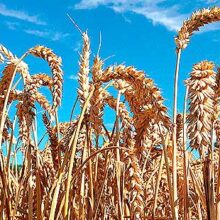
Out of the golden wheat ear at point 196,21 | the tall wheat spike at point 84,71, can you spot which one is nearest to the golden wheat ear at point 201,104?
the golden wheat ear at point 196,21

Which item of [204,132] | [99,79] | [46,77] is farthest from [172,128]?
[46,77]

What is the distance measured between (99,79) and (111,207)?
3.88ft

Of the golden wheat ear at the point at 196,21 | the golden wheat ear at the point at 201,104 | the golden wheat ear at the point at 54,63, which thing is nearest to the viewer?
the golden wheat ear at the point at 201,104

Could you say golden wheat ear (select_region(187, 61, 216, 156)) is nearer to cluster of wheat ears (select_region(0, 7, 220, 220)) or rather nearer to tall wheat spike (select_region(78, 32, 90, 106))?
cluster of wheat ears (select_region(0, 7, 220, 220))

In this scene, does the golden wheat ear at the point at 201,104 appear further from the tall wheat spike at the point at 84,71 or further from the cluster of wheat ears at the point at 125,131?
the tall wheat spike at the point at 84,71

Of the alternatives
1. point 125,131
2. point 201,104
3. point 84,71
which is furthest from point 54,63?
point 201,104

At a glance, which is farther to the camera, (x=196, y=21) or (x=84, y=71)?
(x=84, y=71)

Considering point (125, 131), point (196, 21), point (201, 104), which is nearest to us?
point (201, 104)

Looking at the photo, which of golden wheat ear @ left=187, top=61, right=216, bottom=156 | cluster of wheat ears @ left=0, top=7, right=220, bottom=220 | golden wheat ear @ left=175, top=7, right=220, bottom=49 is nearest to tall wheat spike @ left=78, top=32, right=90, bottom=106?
cluster of wheat ears @ left=0, top=7, right=220, bottom=220

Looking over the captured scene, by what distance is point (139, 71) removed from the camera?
6.03 ft

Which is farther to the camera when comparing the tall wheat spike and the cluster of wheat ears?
the tall wheat spike

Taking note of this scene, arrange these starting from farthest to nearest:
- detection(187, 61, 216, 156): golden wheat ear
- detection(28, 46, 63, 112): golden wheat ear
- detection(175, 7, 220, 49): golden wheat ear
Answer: detection(28, 46, 63, 112): golden wheat ear → detection(175, 7, 220, 49): golden wheat ear → detection(187, 61, 216, 156): golden wheat ear

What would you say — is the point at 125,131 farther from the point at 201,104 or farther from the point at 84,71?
the point at 201,104

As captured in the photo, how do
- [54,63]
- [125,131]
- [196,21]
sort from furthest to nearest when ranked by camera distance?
[125,131] < [54,63] < [196,21]
